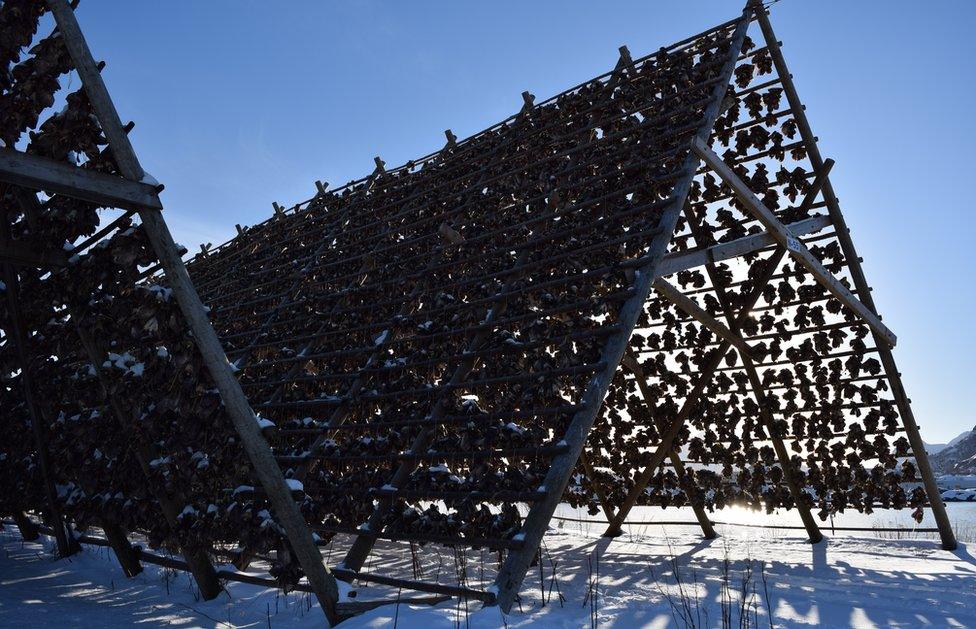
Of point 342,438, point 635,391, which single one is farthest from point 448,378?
point 635,391

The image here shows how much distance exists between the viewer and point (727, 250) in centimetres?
479

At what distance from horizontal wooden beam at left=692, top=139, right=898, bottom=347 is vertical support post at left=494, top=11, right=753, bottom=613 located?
0.19m

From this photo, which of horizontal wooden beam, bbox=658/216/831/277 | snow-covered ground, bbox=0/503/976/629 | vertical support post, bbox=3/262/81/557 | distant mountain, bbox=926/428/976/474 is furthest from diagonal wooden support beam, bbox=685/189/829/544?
distant mountain, bbox=926/428/976/474

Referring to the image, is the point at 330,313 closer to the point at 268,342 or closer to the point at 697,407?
the point at 268,342

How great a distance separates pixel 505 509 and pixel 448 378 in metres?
1.11

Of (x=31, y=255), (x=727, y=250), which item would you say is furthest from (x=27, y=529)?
(x=727, y=250)

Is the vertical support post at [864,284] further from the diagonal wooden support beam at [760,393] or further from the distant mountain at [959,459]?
the distant mountain at [959,459]

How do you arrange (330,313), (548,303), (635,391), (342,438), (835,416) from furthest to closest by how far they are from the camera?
(635,391)
(835,416)
(330,313)
(342,438)
(548,303)

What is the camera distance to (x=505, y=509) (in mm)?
3381

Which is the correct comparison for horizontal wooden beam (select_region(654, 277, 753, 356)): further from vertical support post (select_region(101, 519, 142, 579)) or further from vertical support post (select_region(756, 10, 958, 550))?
vertical support post (select_region(101, 519, 142, 579))

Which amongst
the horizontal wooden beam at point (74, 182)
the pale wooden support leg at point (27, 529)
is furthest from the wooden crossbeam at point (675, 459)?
the pale wooden support leg at point (27, 529)

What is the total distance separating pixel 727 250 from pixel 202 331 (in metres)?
3.46

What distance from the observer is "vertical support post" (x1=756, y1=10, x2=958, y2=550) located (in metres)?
5.64

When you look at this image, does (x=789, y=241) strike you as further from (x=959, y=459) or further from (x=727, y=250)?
(x=959, y=459)
